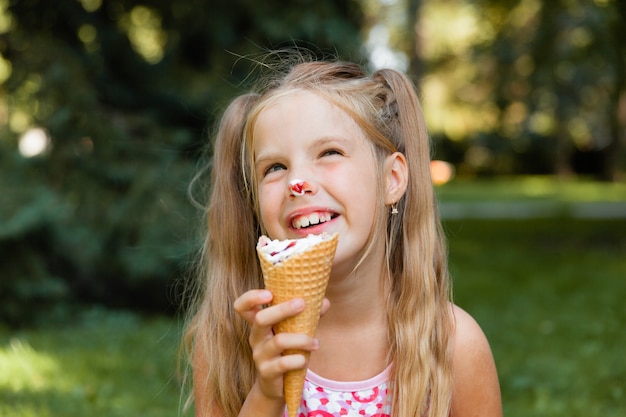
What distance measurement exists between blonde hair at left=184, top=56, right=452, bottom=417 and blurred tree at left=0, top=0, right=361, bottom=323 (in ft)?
11.0

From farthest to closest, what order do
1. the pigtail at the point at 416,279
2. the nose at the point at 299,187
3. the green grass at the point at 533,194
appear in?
1. the green grass at the point at 533,194
2. the pigtail at the point at 416,279
3. the nose at the point at 299,187

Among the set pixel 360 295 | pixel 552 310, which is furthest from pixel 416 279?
pixel 552 310

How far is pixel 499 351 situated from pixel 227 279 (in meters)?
3.10

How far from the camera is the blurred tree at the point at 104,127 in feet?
20.3

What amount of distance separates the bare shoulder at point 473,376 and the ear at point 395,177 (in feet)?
1.43

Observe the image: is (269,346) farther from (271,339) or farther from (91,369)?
(91,369)

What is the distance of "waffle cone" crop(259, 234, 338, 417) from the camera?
1.96 meters

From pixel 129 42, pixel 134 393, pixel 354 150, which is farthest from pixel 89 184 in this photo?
pixel 354 150

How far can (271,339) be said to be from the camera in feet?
6.46

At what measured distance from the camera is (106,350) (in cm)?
539

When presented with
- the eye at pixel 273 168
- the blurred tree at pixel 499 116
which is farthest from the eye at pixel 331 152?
the blurred tree at pixel 499 116

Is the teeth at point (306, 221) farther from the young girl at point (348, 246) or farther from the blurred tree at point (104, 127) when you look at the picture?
the blurred tree at point (104, 127)

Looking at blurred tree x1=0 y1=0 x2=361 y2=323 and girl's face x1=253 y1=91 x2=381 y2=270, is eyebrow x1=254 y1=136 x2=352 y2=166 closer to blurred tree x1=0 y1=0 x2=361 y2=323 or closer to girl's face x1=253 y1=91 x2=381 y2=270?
girl's face x1=253 y1=91 x2=381 y2=270

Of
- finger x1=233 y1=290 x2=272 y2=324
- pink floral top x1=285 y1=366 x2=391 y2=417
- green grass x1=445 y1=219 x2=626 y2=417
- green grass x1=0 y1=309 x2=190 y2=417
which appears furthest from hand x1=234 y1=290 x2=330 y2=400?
green grass x1=445 y1=219 x2=626 y2=417
